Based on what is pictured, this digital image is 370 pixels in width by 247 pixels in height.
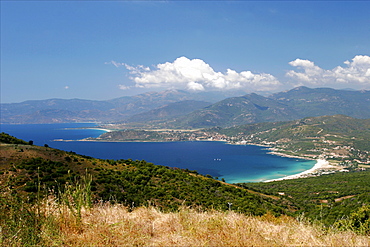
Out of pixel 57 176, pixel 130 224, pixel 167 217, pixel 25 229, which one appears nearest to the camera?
pixel 25 229

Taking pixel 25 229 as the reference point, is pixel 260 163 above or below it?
below

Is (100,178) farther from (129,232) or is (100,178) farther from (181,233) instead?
(181,233)

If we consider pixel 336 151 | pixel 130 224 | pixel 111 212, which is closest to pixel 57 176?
pixel 111 212

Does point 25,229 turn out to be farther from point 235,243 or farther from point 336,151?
point 336,151

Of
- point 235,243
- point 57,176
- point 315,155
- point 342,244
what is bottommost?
point 315,155

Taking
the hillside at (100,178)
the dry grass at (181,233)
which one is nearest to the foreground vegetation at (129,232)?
the dry grass at (181,233)

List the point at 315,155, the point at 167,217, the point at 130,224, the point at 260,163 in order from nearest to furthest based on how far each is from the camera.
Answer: the point at 130,224 < the point at 167,217 < the point at 260,163 < the point at 315,155

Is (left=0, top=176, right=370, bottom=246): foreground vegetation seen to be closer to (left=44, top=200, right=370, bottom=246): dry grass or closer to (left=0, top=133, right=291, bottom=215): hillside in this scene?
(left=44, top=200, right=370, bottom=246): dry grass

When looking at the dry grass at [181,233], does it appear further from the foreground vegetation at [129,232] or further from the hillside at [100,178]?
the hillside at [100,178]

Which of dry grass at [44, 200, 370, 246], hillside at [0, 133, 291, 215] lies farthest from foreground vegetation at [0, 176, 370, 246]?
hillside at [0, 133, 291, 215]
